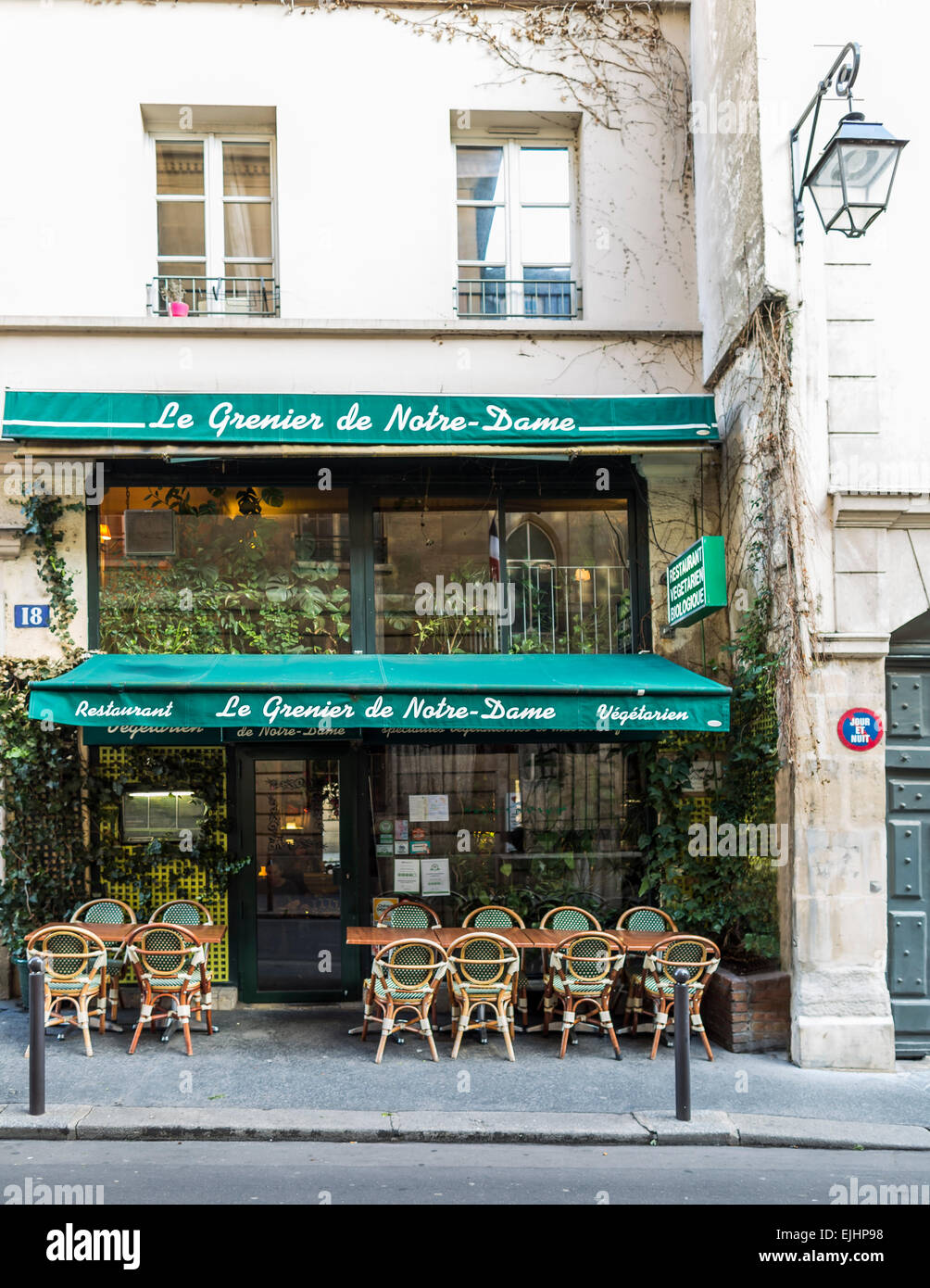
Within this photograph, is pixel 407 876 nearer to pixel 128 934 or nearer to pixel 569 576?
pixel 128 934

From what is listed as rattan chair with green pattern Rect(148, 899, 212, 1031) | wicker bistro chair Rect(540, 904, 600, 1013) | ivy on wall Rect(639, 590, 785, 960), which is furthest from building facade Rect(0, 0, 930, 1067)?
wicker bistro chair Rect(540, 904, 600, 1013)

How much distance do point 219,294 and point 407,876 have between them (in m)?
5.90

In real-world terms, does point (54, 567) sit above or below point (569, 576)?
above

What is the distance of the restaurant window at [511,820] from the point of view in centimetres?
991

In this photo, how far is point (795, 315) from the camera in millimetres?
8352

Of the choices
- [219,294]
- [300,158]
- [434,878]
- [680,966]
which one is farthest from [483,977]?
[300,158]

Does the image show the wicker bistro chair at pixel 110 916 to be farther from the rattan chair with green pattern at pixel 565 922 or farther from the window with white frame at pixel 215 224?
the window with white frame at pixel 215 224

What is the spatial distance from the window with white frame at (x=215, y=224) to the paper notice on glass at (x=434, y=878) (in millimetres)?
5555

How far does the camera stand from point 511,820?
9984 mm

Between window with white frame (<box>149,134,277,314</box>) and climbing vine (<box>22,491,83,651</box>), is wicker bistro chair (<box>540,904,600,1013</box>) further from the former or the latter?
window with white frame (<box>149,134,277,314</box>)

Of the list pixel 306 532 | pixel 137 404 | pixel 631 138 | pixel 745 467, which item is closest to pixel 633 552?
pixel 745 467

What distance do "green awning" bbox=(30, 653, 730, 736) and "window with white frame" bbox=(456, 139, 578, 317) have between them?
414cm

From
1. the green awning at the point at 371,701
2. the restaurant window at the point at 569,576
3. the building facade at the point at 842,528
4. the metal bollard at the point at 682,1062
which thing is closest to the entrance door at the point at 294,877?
the green awning at the point at 371,701
